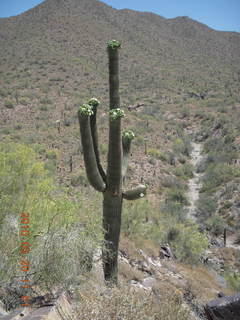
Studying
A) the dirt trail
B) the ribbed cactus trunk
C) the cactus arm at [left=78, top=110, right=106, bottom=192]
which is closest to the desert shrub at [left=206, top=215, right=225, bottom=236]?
the dirt trail

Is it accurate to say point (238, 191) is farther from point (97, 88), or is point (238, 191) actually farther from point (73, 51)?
point (73, 51)

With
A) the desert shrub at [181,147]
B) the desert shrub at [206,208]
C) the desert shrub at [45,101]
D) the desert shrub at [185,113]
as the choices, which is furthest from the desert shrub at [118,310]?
the desert shrub at [185,113]

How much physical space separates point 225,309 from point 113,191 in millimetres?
3288

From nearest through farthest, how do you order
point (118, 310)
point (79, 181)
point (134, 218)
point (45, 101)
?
1. point (118, 310)
2. point (134, 218)
3. point (79, 181)
4. point (45, 101)

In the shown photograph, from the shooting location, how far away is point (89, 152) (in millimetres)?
6055

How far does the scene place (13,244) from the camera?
197 inches

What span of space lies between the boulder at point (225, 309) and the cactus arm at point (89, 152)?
3.32 meters

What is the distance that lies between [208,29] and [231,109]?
56075mm

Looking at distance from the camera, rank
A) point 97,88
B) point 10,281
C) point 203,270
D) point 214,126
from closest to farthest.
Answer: point 10,281 < point 203,270 < point 214,126 < point 97,88

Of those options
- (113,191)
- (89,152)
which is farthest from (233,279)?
(89,152)

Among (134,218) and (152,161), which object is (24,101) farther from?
(134,218)

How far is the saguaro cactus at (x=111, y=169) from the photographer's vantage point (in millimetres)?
5814

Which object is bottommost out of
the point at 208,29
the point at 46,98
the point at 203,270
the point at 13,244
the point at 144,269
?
the point at 203,270

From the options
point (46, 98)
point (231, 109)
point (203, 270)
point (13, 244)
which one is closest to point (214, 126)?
point (231, 109)
